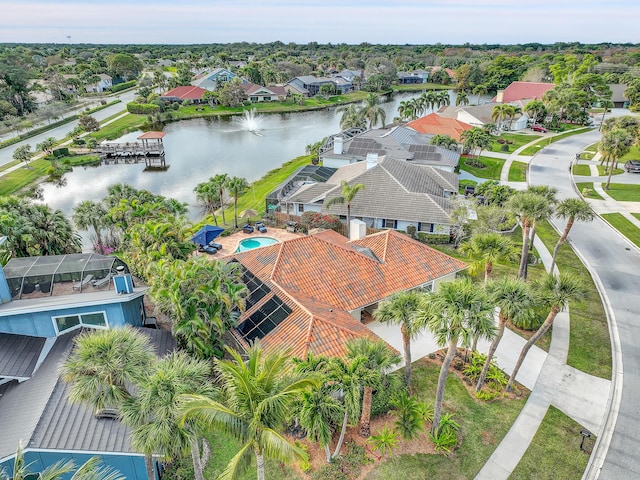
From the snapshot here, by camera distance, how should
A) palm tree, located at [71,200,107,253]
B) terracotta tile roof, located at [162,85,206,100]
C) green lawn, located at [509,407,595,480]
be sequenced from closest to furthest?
1. green lawn, located at [509,407,595,480]
2. palm tree, located at [71,200,107,253]
3. terracotta tile roof, located at [162,85,206,100]

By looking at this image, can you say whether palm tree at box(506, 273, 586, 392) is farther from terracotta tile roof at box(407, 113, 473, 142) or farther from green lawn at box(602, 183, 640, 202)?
terracotta tile roof at box(407, 113, 473, 142)

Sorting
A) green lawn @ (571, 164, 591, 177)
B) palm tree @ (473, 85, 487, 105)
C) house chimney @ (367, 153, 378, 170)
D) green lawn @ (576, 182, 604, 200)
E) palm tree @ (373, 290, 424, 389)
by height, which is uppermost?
palm tree @ (473, 85, 487, 105)

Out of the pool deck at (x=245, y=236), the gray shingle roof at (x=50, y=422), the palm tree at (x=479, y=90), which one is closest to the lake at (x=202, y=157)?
the pool deck at (x=245, y=236)

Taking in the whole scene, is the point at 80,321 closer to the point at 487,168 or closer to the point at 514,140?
the point at 487,168

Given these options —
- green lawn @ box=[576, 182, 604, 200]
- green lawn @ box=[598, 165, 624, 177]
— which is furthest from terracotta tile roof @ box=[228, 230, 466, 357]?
green lawn @ box=[598, 165, 624, 177]

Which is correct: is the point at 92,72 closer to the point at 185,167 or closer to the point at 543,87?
the point at 185,167

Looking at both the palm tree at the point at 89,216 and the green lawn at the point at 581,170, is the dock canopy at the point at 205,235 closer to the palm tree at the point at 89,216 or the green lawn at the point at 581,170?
the palm tree at the point at 89,216

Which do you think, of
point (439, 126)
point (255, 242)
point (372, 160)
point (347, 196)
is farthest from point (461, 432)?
point (439, 126)

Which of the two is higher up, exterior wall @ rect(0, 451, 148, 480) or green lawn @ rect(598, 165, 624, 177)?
green lawn @ rect(598, 165, 624, 177)
